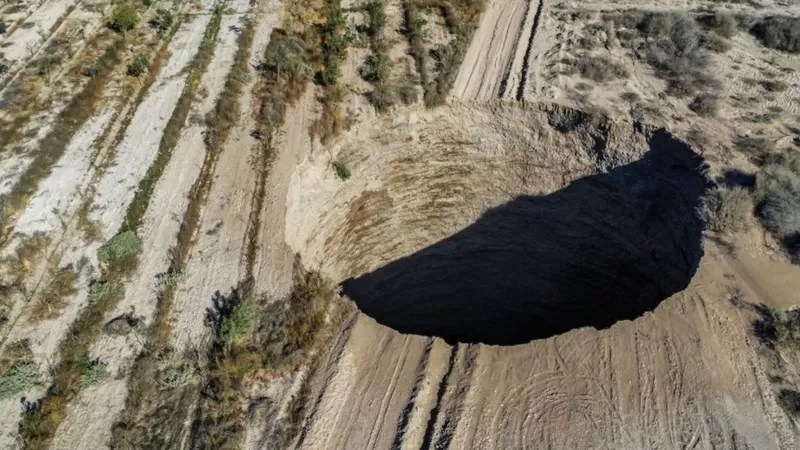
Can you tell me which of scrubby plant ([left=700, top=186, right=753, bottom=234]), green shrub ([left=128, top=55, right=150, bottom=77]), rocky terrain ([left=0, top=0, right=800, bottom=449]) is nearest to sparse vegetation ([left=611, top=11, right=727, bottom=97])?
rocky terrain ([left=0, top=0, right=800, bottom=449])

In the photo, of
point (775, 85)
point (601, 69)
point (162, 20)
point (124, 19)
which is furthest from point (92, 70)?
point (775, 85)

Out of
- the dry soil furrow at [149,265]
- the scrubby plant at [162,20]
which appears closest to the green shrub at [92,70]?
the scrubby plant at [162,20]

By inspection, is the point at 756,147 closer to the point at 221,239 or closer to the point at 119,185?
the point at 221,239

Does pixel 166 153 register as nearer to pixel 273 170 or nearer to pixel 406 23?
pixel 273 170

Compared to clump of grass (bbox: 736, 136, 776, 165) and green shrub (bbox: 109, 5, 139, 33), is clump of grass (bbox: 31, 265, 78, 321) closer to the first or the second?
green shrub (bbox: 109, 5, 139, 33)

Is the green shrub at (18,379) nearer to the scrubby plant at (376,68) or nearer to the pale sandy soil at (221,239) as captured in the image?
the pale sandy soil at (221,239)

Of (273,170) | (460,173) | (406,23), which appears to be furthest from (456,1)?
(273,170)

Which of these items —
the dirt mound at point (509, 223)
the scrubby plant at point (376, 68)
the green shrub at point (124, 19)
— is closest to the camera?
the dirt mound at point (509, 223)
